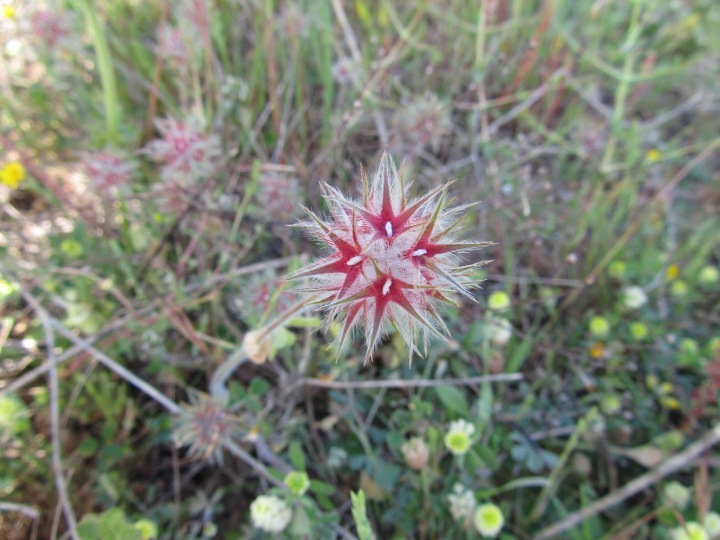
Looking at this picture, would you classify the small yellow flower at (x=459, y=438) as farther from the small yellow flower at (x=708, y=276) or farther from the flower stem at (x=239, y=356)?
the small yellow flower at (x=708, y=276)

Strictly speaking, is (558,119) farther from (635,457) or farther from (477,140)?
(635,457)

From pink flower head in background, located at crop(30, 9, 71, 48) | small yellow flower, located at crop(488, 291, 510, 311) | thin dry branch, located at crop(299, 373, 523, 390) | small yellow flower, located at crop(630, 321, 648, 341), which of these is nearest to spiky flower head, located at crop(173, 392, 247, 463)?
thin dry branch, located at crop(299, 373, 523, 390)

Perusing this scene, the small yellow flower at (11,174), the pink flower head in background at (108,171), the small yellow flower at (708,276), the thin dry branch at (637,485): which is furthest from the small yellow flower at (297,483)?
the small yellow flower at (708,276)

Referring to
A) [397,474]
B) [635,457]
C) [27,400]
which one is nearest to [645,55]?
[635,457]

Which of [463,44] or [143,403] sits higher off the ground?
[463,44]

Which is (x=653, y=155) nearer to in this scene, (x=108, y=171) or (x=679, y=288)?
(x=679, y=288)
